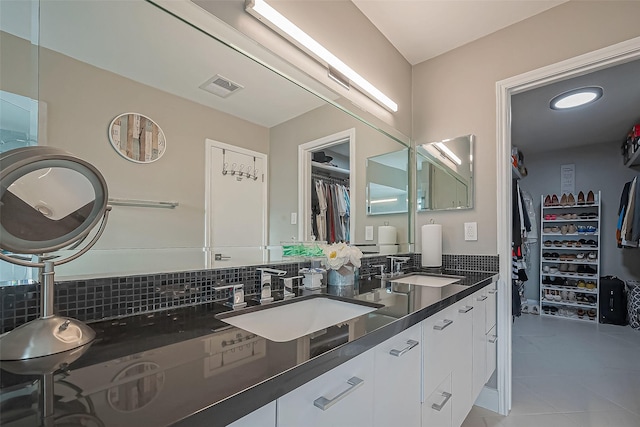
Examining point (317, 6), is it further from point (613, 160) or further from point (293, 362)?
point (613, 160)

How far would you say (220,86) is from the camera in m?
1.21

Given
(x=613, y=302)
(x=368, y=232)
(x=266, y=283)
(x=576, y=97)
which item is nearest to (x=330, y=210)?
(x=368, y=232)

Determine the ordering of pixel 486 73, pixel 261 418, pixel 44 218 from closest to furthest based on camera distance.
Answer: pixel 261 418, pixel 44 218, pixel 486 73

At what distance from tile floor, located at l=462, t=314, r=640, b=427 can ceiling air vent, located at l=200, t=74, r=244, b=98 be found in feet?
7.37

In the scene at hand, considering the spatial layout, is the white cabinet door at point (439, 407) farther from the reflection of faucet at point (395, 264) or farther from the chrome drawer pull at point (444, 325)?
the reflection of faucet at point (395, 264)

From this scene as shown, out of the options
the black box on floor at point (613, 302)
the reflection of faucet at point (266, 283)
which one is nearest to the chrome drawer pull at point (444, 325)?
the reflection of faucet at point (266, 283)

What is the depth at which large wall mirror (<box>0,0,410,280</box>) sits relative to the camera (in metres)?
0.84

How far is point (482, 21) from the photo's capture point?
6.43 feet

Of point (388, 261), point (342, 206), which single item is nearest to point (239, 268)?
point (342, 206)

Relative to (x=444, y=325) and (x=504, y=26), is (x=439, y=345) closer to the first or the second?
(x=444, y=325)

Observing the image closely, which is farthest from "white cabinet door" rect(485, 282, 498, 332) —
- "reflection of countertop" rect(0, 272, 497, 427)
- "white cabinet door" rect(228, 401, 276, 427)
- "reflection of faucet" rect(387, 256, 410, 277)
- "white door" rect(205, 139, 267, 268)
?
"white cabinet door" rect(228, 401, 276, 427)

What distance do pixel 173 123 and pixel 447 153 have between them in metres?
1.92

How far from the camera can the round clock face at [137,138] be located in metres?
0.94

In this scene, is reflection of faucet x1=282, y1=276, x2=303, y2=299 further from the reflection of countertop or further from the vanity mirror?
the vanity mirror
